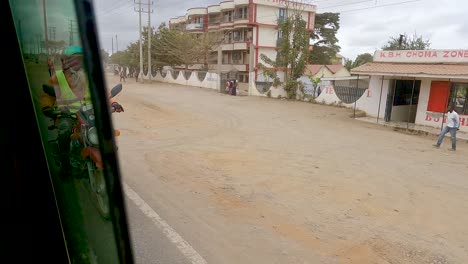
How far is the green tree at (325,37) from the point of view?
45594 mm

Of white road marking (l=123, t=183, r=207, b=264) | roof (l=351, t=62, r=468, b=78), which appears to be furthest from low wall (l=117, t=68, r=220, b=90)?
white road marking (l=123, t=183, r=207, b=264)

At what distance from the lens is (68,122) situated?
5.41ft

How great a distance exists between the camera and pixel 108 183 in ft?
4.77

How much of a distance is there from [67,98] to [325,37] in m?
47.8

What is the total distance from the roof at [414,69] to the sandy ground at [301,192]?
3.14 metres

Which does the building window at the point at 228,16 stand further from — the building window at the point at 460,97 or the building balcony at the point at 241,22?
the building window at the point at 460,97

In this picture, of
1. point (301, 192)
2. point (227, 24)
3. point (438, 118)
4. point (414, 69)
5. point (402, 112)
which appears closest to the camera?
point (301, 192)

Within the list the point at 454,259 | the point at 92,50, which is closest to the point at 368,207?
the point at 454,259

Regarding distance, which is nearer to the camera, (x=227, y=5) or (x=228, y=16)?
(x=227, y=5)

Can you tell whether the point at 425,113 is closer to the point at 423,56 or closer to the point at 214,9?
the point at 423,56

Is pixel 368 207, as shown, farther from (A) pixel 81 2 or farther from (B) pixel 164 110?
(B) pixel 164 110

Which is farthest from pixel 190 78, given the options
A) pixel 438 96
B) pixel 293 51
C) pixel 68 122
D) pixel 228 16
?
pixel 68 122

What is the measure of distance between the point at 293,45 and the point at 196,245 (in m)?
20.8

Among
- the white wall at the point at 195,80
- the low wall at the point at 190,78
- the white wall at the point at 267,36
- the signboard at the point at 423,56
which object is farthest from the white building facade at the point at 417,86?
the white wall at the point at 267,36
